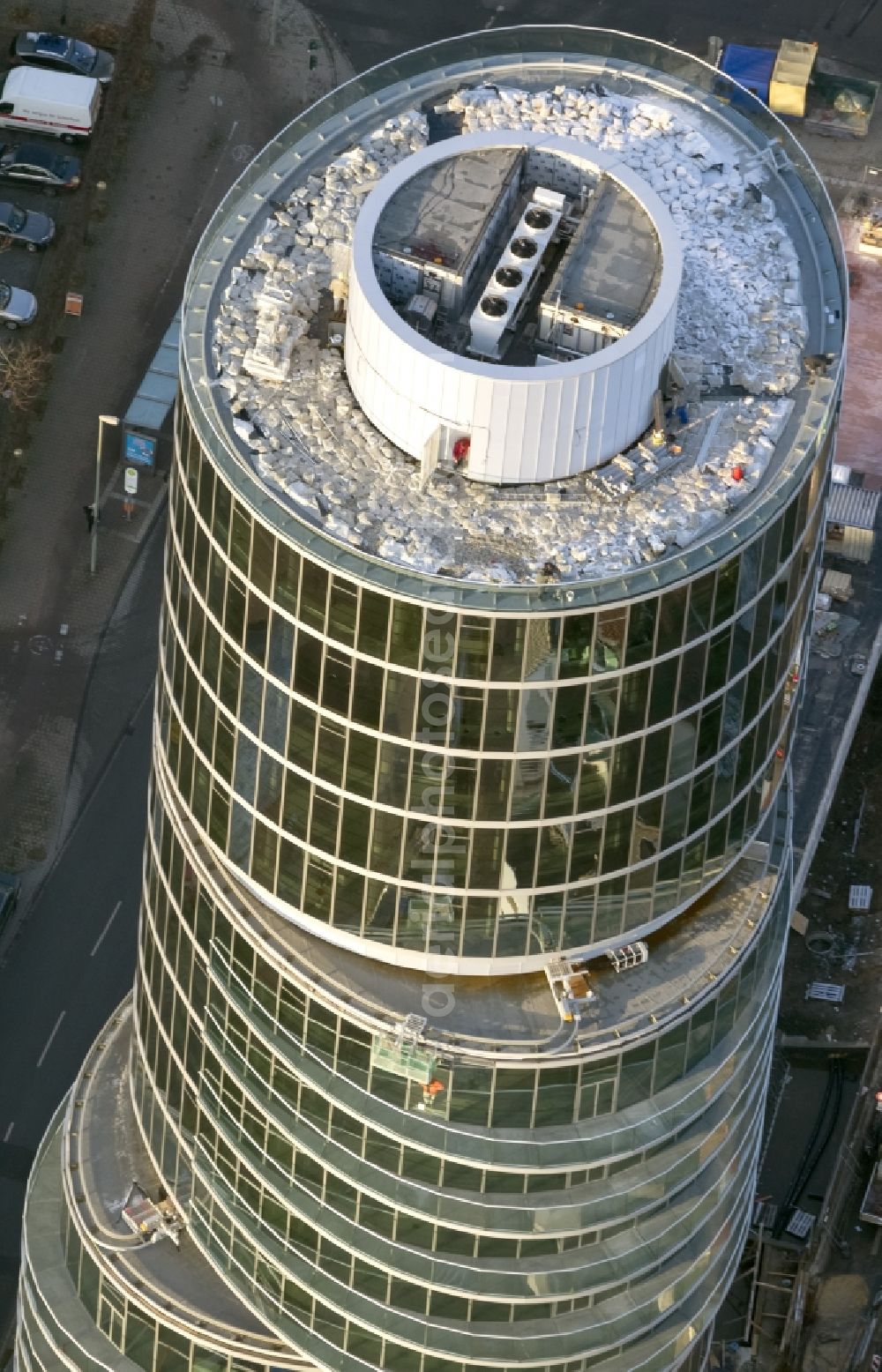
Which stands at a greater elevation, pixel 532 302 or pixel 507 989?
pixel 532 302

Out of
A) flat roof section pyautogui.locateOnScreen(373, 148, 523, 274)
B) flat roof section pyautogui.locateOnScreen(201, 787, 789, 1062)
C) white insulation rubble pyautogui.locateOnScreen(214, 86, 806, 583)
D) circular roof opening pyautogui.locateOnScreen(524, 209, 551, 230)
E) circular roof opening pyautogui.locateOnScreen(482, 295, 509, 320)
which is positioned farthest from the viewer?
flat roof section pyautogui.locateOnScreen(201, 787, 789, 1062)

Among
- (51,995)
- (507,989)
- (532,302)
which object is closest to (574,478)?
(532,302)

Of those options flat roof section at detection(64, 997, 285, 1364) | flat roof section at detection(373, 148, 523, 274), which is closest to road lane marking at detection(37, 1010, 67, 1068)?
flat roof section at detection(64, 997, 285, 1364)

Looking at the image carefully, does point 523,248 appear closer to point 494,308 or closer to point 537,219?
point 537,219

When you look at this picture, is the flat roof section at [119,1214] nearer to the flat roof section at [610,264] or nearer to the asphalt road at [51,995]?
the asphalt road at [51,995]

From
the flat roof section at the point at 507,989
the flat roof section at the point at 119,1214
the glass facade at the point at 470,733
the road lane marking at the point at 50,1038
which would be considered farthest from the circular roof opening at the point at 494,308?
the road lane marking at the point at 50,1038

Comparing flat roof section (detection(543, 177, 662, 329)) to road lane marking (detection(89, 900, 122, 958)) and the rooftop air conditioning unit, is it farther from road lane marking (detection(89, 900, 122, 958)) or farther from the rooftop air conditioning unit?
road lane marking (detection(89, 900, 122, 958))

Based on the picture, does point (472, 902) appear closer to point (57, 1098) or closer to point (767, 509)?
point (767, 509)
